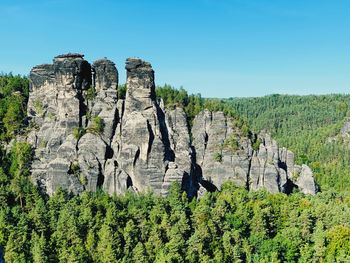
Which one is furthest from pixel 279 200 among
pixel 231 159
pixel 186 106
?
pixel 186 106

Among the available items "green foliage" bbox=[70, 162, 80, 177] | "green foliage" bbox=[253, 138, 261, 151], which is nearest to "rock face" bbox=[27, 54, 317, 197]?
"green foliage" bbox=[70, 162, 80, 177]

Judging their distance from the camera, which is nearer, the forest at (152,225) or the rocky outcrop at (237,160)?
the forest at (152,225)

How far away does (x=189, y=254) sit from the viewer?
53719 mm

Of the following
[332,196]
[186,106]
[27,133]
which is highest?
[186,106]

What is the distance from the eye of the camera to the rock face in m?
70.1

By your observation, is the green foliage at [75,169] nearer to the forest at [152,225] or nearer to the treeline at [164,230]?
the treeline at [164,230]

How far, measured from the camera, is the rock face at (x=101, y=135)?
7012 centimetres

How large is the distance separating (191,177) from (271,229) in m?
19.2

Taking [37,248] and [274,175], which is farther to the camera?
[274,175]

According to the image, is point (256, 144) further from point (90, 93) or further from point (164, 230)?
point (164, 230)

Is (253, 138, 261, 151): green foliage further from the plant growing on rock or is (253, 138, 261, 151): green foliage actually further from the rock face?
the plant growing on rock

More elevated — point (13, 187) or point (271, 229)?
point (13, 187)

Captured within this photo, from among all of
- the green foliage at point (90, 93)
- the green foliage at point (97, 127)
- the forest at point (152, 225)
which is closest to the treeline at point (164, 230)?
the forest at point (152, 225)

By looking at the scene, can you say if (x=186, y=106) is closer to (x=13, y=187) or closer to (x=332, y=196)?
(x=332, y=196)
